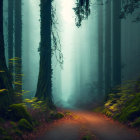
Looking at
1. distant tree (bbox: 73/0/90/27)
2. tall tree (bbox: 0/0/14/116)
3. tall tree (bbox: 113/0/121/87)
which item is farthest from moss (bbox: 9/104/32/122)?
tall tree (bbox: 113/0/121/87)

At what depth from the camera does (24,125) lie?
562 centimetres

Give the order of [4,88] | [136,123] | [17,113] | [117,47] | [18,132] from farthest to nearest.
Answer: [117,47] → [136,123] → [4,88] → [17,113] → [18,132]

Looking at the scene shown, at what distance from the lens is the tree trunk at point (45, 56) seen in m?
9.79

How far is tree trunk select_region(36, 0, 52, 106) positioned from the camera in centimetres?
979

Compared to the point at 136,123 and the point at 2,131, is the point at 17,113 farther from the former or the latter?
the point at 136,123

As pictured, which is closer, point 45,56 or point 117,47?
point 45,56

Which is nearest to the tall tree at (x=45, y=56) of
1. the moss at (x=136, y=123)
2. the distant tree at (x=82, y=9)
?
the distant tree at (x=82, y=9)

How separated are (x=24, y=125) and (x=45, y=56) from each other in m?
5.38

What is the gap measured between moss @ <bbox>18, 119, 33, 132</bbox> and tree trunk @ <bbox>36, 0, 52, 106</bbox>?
3772mm

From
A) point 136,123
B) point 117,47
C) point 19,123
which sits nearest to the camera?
point 19,123

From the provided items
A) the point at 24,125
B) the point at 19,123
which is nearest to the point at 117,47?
the point at 24,125

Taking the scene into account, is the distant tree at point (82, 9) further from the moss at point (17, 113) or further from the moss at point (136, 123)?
the moss at point (17, 113)

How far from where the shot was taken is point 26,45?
37469 mm

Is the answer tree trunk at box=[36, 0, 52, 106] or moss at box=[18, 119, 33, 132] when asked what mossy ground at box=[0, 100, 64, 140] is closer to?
moss at box=[18, 119, 33, 132]
